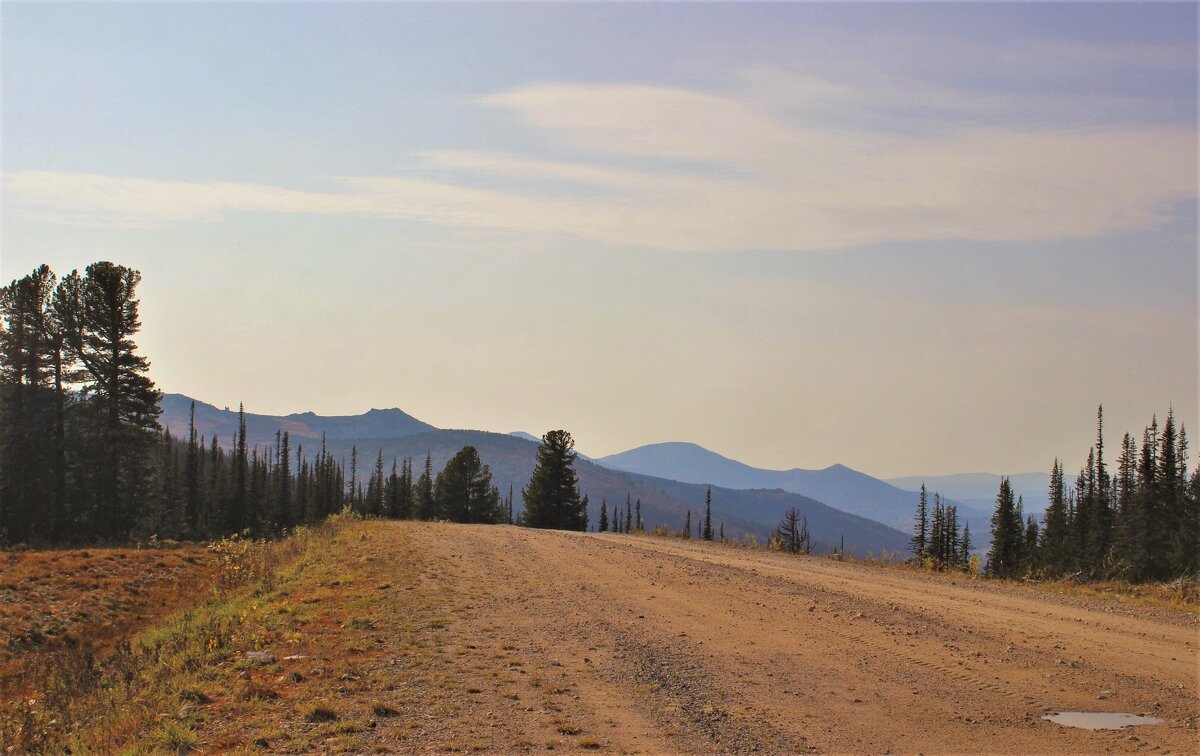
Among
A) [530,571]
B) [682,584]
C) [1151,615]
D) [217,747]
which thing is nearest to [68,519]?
[530,571]

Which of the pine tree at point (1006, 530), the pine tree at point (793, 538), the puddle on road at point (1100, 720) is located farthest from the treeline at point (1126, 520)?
the puddle on road at point (1100, 720)

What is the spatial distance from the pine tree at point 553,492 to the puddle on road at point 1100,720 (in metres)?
53.4

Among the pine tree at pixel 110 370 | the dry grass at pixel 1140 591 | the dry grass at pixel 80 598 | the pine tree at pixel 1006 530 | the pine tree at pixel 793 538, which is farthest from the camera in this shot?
the pine tree at pixel 1006 530

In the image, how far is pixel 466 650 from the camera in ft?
39.2

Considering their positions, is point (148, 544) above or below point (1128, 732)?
below

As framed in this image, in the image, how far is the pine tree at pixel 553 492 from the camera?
62875mm

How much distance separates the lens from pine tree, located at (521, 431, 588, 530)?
6288cm

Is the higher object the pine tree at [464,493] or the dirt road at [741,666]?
the dirt road at [741,666]

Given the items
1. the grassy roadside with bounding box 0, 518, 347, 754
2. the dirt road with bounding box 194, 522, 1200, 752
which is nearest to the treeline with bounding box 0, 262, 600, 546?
the grassy roadside with bounding box 0, 518, 347, 754

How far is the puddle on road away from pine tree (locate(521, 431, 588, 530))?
53.4 metres

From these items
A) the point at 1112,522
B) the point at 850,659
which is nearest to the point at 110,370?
the point at 850,659

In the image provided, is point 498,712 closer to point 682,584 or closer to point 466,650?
point 466,650

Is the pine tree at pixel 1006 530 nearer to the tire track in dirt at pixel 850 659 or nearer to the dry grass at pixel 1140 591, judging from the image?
the dry grass at pixel 1140 591

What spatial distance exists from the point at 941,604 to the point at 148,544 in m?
39.3
